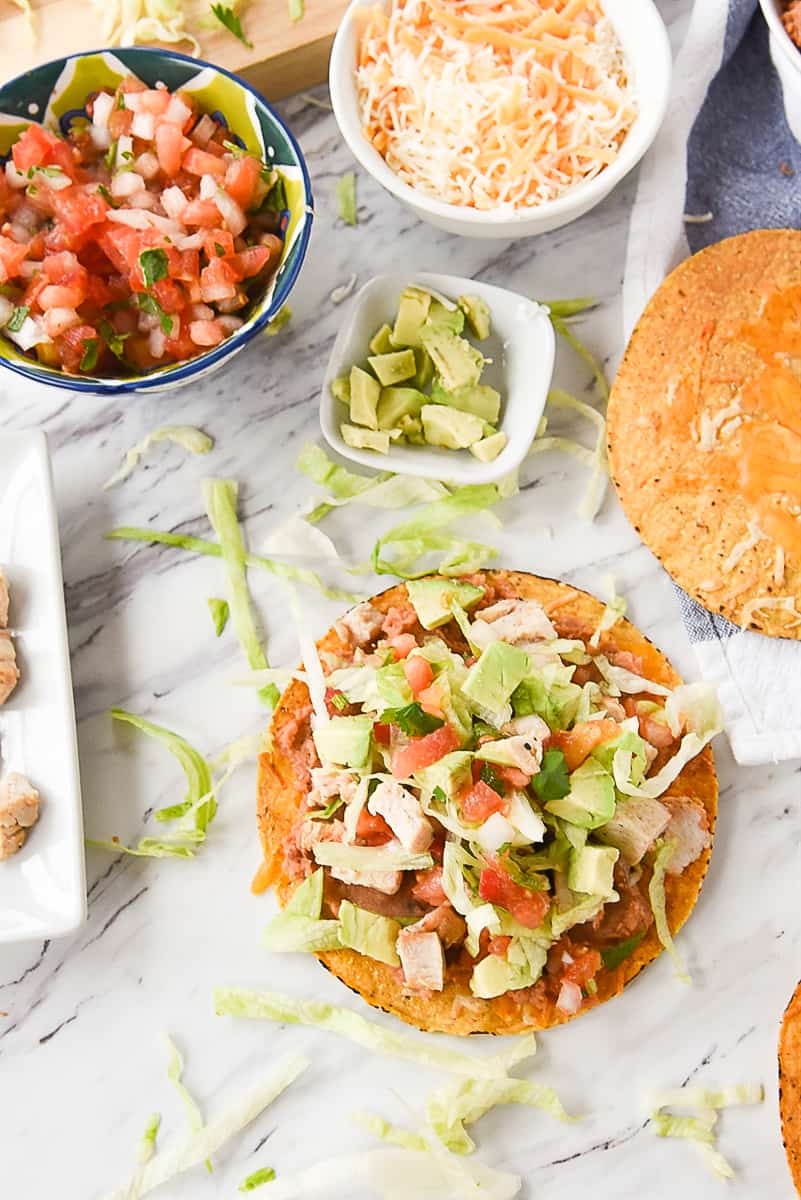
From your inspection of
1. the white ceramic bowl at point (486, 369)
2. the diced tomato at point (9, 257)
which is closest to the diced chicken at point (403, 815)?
the white ceramic bowl at point (486, 369)

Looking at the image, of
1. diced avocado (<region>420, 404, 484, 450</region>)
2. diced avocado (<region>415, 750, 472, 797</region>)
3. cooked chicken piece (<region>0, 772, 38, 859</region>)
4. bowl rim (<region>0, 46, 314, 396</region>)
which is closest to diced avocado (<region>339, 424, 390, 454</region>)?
diced avocado (<region>420, 404, 484, 450</region>)

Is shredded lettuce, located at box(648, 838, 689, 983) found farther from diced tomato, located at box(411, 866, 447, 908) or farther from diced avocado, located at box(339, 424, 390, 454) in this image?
diced avocado, located at box(339, 424, 390, 454)

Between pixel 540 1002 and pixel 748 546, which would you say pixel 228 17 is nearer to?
pixel 748 546

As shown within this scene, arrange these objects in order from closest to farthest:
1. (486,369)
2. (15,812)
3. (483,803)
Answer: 1. (483,803)
2. (15,812)
3. (486,369)

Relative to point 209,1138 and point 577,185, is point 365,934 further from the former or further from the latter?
point 577,185

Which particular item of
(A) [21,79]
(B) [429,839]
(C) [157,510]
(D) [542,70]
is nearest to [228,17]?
(A) [21,79]

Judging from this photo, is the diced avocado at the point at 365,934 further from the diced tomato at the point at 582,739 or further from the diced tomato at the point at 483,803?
the diced tomato at the point at 582,739

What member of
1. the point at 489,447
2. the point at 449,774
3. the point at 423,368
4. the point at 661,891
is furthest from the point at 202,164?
the point at 661,891
